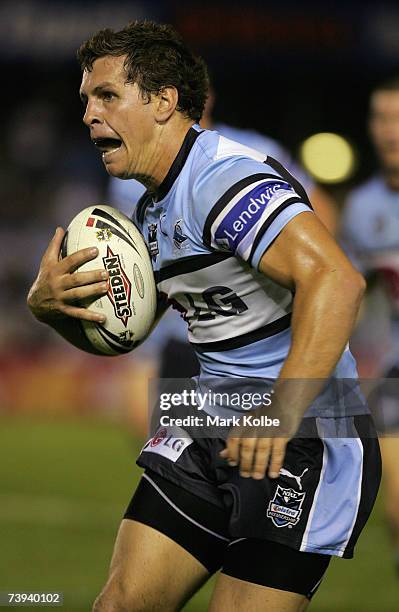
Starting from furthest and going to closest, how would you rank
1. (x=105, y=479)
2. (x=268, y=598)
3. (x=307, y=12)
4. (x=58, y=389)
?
(x=307, y=12) → (x=58, y=389) → (x=105, y=479) → (x=268, y=598)

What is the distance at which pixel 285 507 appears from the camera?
335 cm

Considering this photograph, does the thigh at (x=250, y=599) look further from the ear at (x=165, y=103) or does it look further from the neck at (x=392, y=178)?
the neck at (x=392, y=178)

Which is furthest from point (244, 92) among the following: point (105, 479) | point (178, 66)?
point (178, 66)

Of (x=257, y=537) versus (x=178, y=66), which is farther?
(x=178, y=66)

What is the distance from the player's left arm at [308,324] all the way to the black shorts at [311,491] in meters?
0.34

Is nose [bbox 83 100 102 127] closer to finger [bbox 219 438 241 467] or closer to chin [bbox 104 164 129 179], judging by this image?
chin [bbox 104 164 129 179]

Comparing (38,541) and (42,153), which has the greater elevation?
(42,153)

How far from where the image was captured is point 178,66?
3.57 meters

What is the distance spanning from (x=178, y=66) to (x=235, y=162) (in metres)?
0.47

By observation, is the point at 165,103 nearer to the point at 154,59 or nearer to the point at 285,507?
the point at 154,59

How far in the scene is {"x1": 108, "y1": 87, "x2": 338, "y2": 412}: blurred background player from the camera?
5645 mm

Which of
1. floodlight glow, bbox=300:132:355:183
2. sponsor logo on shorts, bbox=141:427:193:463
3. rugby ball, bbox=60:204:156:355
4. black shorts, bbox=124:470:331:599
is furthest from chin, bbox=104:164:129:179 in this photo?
floodlight glow, bbox=300:132:355:183

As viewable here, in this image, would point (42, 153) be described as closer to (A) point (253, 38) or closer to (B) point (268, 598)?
(A) point (253, 38)

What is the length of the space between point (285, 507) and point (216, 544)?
12.3 inches
